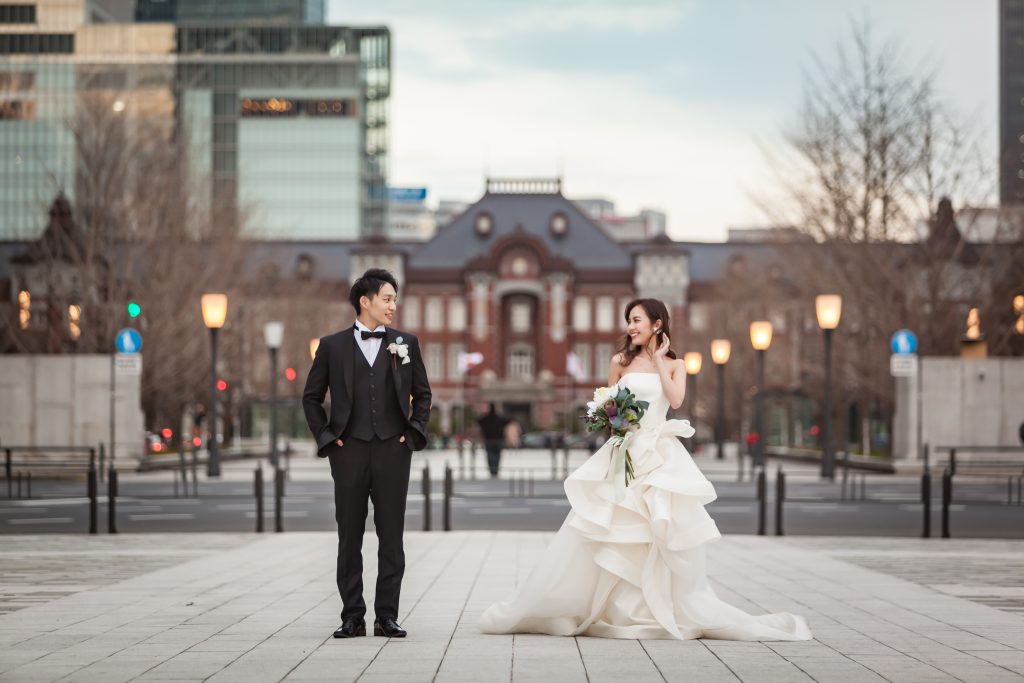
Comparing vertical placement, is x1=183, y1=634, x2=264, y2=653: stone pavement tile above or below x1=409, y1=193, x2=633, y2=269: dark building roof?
below

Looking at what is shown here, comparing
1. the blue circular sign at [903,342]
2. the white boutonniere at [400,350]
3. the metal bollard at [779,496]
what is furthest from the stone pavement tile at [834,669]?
the blue circular sign at [903,342]

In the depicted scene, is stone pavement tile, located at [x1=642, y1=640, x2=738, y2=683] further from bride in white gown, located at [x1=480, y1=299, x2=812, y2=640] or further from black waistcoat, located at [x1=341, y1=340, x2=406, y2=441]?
black waistcoat, located at [x1=341, y1=340, x2=406, y2=441]

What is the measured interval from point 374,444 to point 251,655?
4.61 ft

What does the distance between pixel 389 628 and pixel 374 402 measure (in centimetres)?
137

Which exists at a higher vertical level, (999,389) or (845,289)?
(845,289)

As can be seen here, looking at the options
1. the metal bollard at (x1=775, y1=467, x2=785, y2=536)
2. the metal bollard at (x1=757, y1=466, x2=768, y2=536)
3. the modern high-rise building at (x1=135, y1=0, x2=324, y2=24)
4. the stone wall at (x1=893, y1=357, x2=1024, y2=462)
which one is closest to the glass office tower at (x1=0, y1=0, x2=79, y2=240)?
the modern high-rise building at (x1=135, y1=0, x2=324, y2=24)

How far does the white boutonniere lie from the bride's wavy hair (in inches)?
55.3

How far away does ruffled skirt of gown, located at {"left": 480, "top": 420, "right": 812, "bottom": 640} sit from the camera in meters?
8.99

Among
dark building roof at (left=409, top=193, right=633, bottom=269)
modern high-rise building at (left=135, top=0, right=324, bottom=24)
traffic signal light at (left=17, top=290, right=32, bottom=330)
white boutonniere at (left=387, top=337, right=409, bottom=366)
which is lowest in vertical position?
white boutonniere at (left=387, top=337, right=409, bottom=366)

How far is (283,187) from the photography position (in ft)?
422

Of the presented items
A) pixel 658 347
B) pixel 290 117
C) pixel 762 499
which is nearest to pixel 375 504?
pixel 658 347

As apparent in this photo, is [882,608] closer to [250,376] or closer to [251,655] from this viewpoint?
[251,655]

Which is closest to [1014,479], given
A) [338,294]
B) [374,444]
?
[374,444]

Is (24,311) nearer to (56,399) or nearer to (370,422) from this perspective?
(56,399)
